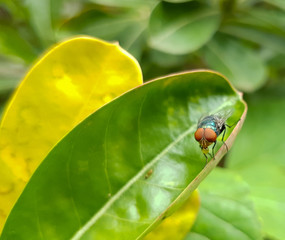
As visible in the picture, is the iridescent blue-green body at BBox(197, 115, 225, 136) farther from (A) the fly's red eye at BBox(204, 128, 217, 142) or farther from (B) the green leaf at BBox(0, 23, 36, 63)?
(B) the green leaf at BBox(0, 23, 36, 63)

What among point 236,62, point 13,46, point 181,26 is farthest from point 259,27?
point 13,46

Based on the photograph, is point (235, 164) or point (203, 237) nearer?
point (203, 237)

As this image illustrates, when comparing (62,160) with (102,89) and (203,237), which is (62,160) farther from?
(203,237)

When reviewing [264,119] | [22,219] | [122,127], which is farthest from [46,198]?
[264,119]

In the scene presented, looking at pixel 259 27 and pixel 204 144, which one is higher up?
pixel 204 144

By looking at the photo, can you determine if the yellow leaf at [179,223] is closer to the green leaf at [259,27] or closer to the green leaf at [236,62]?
the green leaf at [236,62]

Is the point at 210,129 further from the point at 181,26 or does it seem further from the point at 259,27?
the point at 259,27
